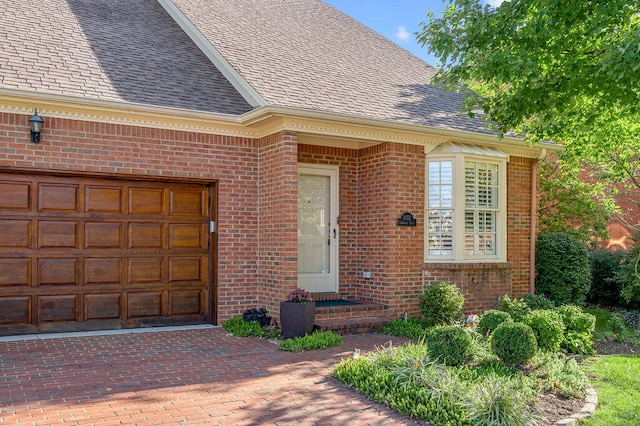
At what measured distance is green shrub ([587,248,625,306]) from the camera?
43.1 feet

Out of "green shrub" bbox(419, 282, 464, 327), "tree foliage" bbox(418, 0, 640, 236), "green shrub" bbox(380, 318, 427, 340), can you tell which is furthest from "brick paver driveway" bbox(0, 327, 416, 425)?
"tree foliage" bbox(418, 0, 640, 236)

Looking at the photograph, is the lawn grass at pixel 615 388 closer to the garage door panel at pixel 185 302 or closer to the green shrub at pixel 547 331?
the green shrub at pixel 547 331

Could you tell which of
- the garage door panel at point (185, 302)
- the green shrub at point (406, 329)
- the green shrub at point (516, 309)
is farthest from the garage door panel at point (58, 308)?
the green shrub at point (516, 309)

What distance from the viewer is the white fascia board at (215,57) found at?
8961 mm

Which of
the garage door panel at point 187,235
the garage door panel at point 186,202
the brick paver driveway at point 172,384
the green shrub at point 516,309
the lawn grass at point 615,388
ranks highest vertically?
the garage door panel at point 186,202

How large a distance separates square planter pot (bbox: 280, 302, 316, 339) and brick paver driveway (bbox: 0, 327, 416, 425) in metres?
0.39

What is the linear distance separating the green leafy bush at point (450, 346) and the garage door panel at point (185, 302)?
4168 millimetres

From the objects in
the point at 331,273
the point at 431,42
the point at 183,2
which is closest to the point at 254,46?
the point at 183,2

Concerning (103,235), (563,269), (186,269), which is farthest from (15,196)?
(563,269)

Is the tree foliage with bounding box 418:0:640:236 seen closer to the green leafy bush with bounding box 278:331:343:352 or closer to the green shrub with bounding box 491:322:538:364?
the green shrub with bounding box 491:322:538:364

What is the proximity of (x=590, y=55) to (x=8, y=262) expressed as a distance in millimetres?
8284

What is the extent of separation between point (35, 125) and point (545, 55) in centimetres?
697

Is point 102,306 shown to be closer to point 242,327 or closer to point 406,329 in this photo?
point 242,327

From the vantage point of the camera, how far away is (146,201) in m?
8.80
